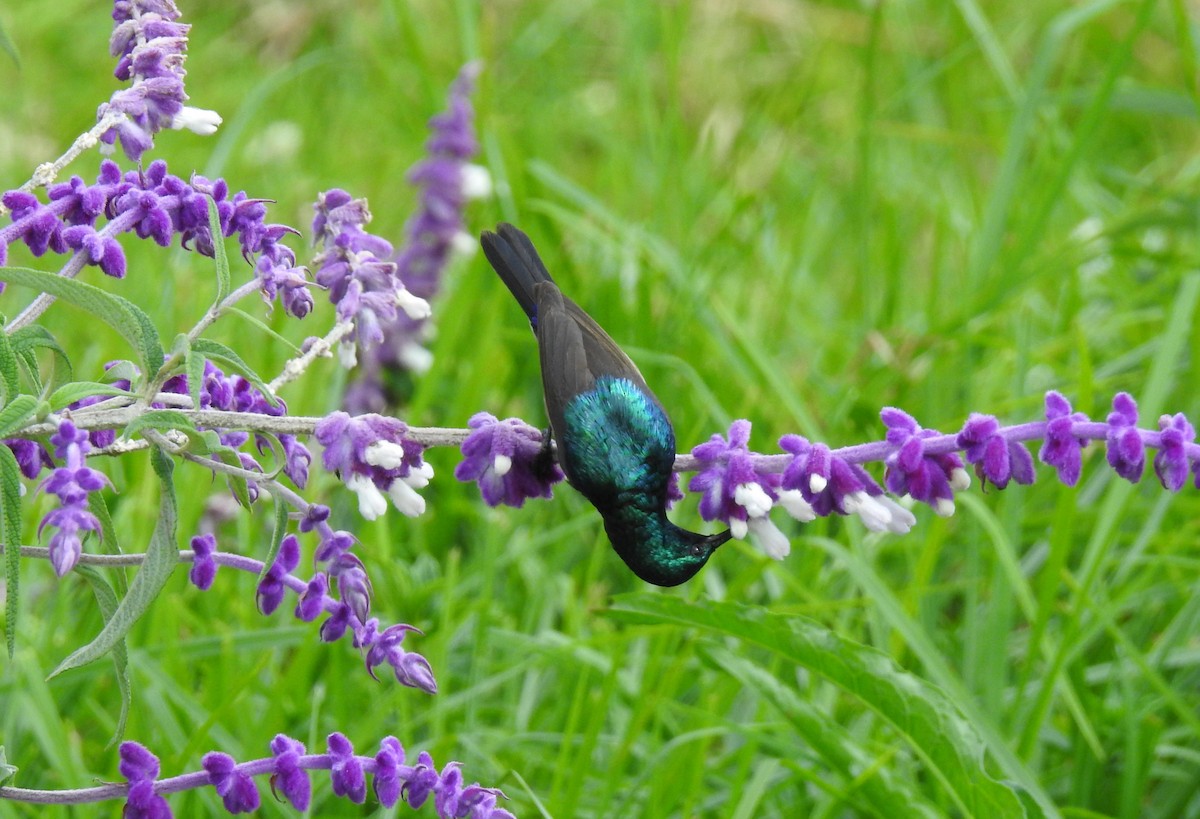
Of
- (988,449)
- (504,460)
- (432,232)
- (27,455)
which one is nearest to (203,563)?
(27,455)

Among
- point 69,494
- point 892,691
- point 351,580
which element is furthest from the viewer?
point 892,691

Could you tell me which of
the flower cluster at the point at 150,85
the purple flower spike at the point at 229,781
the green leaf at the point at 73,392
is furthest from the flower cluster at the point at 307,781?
the flower cluster at the point at 150,85

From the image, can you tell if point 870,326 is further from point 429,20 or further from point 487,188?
point 429,20

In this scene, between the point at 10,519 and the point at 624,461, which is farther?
the point at 624,461

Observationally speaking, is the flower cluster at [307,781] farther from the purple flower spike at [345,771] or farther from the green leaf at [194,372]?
the green leaf at [194,372]

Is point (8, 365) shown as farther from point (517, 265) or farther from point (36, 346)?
point (517, 265)

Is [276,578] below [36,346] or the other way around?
below

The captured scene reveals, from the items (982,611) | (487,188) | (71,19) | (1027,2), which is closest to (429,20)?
(71,19)

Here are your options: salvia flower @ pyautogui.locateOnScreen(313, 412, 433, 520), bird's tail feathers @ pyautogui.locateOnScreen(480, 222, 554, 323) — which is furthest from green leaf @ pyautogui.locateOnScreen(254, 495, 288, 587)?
bird's tail feathers @ pyautogui.locateOnScreen(480, 222, 554, 323)
